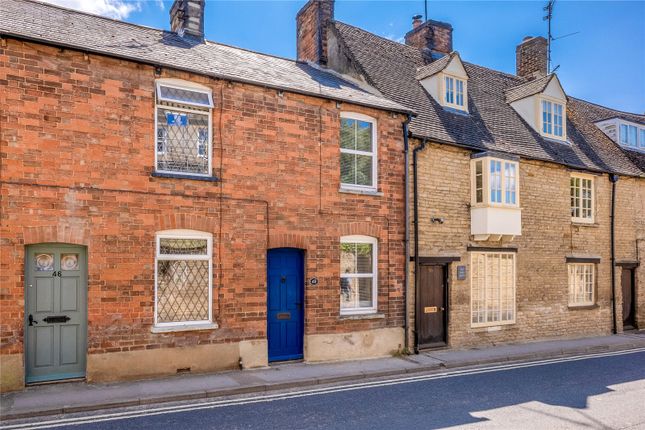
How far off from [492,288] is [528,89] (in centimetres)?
783

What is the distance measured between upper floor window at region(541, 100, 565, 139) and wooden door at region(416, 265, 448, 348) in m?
7.67

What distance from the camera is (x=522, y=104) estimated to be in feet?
60.5

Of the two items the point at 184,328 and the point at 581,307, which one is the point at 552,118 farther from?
the point at 184,328

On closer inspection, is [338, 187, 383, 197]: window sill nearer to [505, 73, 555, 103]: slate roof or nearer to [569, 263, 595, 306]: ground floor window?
[569, 263, 595, 306]: ground floor window

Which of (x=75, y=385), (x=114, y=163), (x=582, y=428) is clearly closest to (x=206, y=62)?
(x=114, y=163)

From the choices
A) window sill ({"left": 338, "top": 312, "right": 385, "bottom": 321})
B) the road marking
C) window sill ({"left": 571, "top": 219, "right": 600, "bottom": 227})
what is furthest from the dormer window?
the road marking

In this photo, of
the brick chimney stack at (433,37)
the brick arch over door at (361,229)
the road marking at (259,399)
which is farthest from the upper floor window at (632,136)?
the brick arch over door at (361,229)

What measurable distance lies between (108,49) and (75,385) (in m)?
6.17

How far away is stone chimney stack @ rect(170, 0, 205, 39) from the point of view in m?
13.4

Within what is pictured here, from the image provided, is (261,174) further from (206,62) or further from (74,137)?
(74,137)

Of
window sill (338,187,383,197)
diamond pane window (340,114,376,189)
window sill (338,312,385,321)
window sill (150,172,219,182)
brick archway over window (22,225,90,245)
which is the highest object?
diamond pane window (340,114,376,189)

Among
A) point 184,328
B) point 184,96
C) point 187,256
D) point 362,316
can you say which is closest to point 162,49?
point 184,96

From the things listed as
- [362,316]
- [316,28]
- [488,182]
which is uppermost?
[316,28]

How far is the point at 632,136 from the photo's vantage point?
71.2 ft
